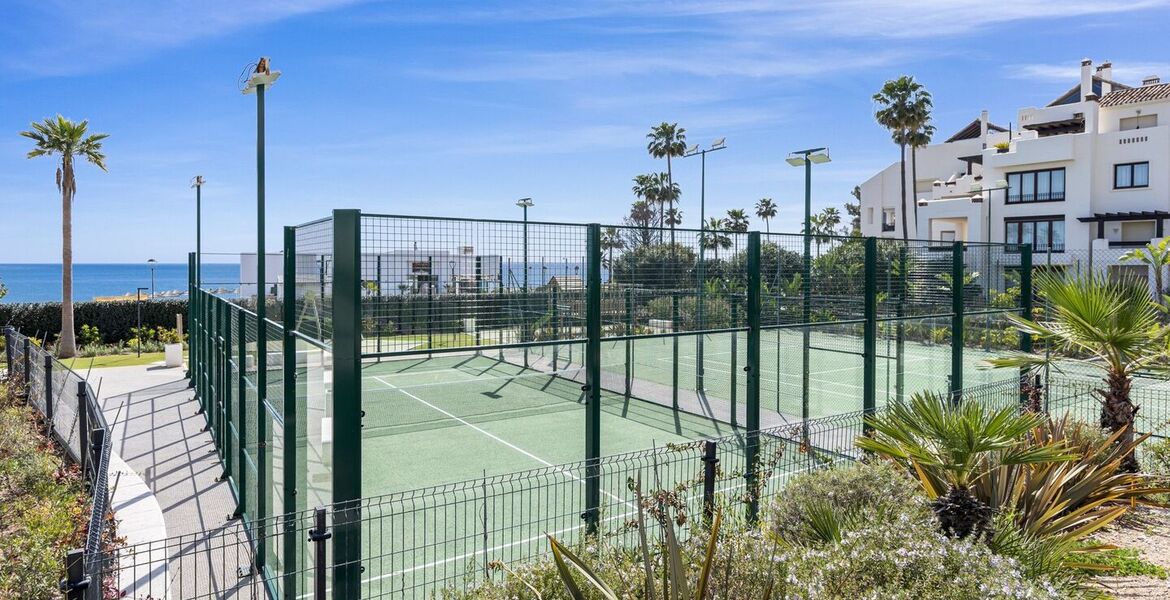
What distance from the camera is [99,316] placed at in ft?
97.0

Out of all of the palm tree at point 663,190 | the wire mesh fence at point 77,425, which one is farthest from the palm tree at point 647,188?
the wire mesh fence at point 77,425

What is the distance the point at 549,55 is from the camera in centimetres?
1808

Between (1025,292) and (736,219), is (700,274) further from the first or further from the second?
(736,219)

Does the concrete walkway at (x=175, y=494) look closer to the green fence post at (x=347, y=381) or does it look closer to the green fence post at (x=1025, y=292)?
the green fence post at (x=347, y=381)

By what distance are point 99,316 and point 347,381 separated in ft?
96.9

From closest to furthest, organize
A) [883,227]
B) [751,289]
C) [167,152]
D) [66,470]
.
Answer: [751,289] < [66,470] < [883,227] < [167,152]

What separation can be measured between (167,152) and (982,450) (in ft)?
420

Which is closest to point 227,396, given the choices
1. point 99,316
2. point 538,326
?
point 538,326

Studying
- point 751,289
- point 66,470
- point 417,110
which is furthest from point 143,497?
point 417,110

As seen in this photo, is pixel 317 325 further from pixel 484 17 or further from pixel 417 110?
pixel 417 110

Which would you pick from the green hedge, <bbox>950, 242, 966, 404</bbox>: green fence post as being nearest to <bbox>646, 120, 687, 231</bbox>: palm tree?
the green hedge

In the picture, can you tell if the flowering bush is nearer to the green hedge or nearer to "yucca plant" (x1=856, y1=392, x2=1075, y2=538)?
"yucca plant" (x1=856, y1=392, x2=1075, y2=538)

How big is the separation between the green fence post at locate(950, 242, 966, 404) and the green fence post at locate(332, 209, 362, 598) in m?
9.19

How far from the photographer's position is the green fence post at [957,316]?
448 inches
